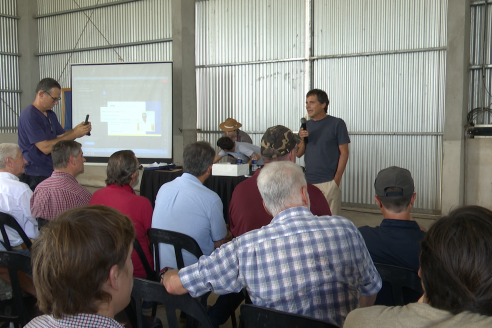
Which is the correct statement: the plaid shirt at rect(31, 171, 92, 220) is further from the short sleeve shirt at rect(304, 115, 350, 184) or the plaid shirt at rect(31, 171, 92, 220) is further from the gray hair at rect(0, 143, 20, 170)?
the short sleeve shirt at rect(304, 115, 350, 184)

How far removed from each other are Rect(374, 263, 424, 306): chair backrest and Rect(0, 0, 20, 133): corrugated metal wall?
1034 centimetres

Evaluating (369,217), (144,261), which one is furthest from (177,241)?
(369,217)

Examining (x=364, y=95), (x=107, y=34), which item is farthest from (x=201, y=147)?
(x=107, y=34)

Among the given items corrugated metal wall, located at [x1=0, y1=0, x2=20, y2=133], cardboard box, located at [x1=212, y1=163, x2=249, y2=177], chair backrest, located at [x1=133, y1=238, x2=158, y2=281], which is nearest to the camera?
chair backrest, located at [x1=133, y1=238, x2=158, y2=281]

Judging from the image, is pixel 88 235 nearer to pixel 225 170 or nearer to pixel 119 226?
pixel 119 226

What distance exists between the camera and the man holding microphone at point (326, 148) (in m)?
4.13

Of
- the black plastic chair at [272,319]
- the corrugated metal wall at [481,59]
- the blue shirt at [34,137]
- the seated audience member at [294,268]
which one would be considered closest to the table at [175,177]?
the blue shirt at [34,137]

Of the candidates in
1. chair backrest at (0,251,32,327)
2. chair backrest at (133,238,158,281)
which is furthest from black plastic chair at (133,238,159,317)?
chair backrest at (0,251,32,327)

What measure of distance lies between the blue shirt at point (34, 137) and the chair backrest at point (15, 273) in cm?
188

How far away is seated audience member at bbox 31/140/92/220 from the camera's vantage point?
2543 millimetres

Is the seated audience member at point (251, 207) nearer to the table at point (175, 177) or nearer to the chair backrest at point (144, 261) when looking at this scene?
the chair backrest at point (144, 261)

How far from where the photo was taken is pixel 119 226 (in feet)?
3.29

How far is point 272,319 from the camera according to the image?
1.23 meters

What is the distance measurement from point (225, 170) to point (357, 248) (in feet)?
10.6
